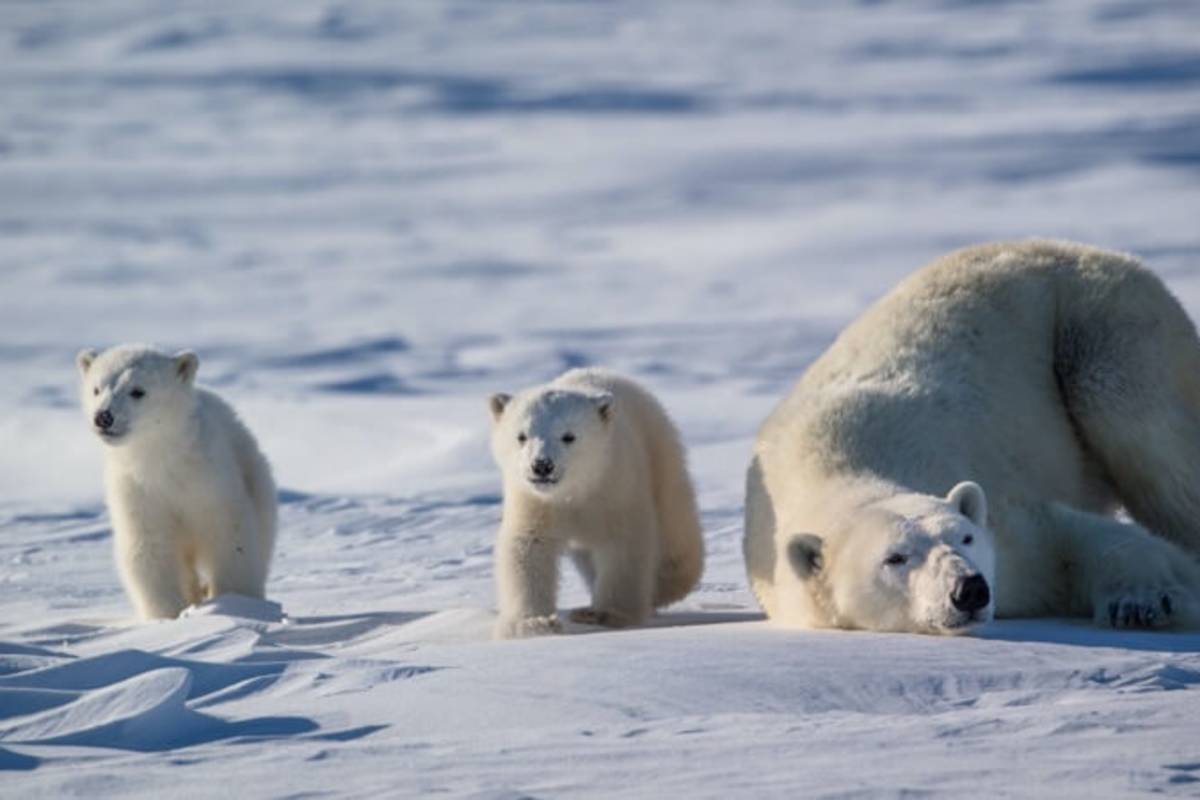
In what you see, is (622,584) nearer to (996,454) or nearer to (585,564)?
(585,564)

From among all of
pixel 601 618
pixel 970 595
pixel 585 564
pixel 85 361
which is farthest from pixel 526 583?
pixel 85 361

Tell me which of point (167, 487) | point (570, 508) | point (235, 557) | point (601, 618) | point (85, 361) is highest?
point (85, 361)

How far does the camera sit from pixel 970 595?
494 cm

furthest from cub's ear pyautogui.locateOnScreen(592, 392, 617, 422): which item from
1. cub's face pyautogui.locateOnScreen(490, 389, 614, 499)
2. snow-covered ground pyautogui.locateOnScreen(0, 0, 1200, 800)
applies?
snow-covered ground pyautogui.locateOnScreen(0, 0, 1200, 800)

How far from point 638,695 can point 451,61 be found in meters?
27.3

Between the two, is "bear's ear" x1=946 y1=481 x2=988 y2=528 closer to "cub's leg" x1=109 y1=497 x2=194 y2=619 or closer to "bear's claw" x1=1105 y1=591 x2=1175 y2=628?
"bear's claw" x1=1105 y1=591 x2=1175 y2=628

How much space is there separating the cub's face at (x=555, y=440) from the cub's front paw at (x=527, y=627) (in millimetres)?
428

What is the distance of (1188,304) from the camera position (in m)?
14.8

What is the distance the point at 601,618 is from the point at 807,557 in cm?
107

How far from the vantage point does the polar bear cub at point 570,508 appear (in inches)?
247

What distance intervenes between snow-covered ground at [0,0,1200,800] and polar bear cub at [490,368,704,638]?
0.73ft

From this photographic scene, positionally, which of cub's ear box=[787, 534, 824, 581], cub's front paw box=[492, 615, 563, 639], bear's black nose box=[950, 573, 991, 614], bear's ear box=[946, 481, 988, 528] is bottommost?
cub's front paw box=[492, 615, 563, 639]

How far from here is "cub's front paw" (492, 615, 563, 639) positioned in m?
6.02

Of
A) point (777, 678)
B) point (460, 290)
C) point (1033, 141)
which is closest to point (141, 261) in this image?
point (460, 290)
